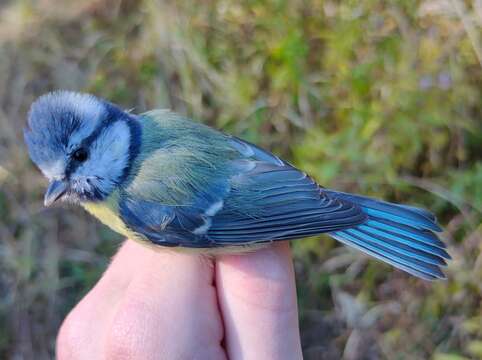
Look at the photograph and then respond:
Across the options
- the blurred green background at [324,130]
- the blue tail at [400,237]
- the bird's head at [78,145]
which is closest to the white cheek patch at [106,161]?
the bird's head at [78,145]

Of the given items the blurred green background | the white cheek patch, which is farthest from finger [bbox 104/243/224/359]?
the blurred green background

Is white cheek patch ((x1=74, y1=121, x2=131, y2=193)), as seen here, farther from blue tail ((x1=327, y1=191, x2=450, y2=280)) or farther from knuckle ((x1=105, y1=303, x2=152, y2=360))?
blue tail ((x1=327, y1=191, x2=450, y2=280))

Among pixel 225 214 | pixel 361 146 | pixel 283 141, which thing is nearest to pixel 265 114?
pixel 283 141

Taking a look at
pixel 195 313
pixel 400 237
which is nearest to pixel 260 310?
pixel 195 313

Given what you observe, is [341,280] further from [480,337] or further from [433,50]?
[433,50]

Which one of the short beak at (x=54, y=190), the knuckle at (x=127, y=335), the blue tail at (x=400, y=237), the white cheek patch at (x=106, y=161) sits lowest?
the knuckle at (x=127, y=335)

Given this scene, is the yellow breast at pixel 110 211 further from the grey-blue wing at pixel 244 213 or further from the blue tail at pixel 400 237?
the blue tail at pixel 400 237

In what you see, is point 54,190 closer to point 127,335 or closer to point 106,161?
point 106,161
